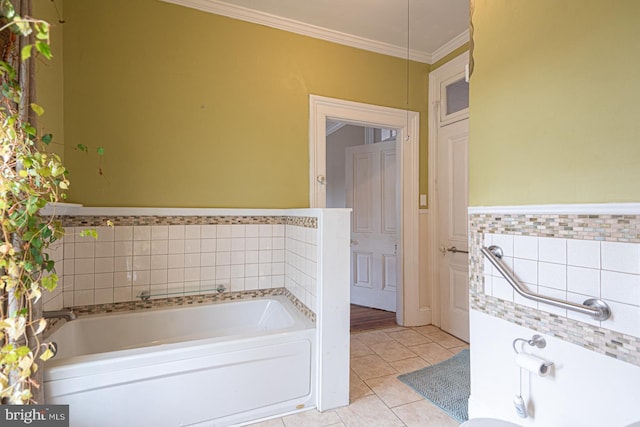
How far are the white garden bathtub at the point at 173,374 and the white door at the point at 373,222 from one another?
1784mm

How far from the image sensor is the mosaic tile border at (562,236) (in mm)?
1025

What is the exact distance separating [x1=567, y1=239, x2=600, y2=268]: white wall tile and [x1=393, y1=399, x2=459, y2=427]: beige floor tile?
44.4 inches

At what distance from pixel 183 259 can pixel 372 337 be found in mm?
1855

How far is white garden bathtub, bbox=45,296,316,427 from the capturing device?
1.38 meters

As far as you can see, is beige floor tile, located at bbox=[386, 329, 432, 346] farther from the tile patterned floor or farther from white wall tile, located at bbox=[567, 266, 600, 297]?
white wall tile, located at bbox=[567, 266, 600, 297]

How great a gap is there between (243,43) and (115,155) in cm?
135

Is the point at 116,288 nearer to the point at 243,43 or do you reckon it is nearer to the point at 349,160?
the point at 243,43

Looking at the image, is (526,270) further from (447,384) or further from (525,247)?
(447,384)

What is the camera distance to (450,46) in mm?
2838

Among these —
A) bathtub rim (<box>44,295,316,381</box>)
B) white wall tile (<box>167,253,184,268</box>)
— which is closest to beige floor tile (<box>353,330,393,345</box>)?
bathtub rim (<box>44,295,316,381</box>)

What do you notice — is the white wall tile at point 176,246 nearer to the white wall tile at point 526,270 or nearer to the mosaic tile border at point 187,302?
the mosaic tile border at point 187,302

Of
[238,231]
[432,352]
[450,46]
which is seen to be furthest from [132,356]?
[450,46]

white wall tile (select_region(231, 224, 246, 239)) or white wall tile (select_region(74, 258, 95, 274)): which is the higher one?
white wall tile (select_region(231, 224, 246, 239))

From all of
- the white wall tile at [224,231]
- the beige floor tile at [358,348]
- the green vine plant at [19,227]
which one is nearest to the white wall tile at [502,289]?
the beige floor tile at [358,348]
